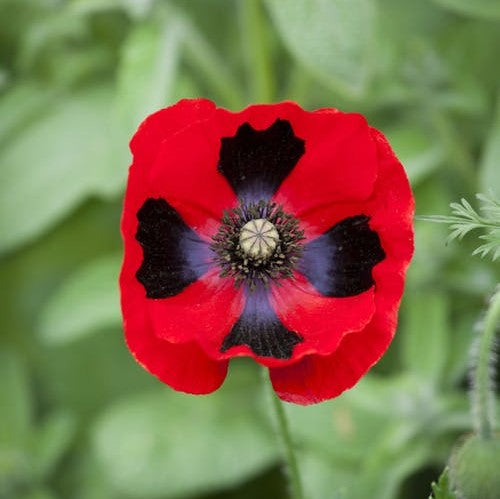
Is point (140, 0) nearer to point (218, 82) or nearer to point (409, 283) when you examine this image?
point (218, 82)

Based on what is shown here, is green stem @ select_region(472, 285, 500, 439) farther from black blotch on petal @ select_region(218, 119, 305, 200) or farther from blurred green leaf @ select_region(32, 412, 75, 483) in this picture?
blurred green leaf @ select_region(32, 412, 75, 483)

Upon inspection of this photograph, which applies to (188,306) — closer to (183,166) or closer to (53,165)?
(183,166)

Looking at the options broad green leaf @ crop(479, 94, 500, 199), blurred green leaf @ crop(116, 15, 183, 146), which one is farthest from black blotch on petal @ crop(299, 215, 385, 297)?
blurred green leaf @ crop(116, 15, 183, 146)

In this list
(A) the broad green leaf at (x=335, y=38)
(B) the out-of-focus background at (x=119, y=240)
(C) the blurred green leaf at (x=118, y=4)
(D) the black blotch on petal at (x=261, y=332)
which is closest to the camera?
(D) the black blotch on petal at (x=261, y=332)

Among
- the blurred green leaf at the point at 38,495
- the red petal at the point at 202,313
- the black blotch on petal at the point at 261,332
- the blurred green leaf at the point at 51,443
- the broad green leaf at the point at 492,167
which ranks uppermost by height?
the red petal at the point at 202,313

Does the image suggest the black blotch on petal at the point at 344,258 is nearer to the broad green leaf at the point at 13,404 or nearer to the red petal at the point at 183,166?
the red petal at the point at 183,166

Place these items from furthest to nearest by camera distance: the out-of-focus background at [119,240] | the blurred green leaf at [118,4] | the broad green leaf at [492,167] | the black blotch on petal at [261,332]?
the blurred green leaf at [118,4]
the out-of-focus background at [119,240]
the broad green leaf at [492,167]
the black blotch on petal at [261,332]

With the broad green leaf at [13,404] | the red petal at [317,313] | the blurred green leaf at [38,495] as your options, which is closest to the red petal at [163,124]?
the red petal at [317,313]
